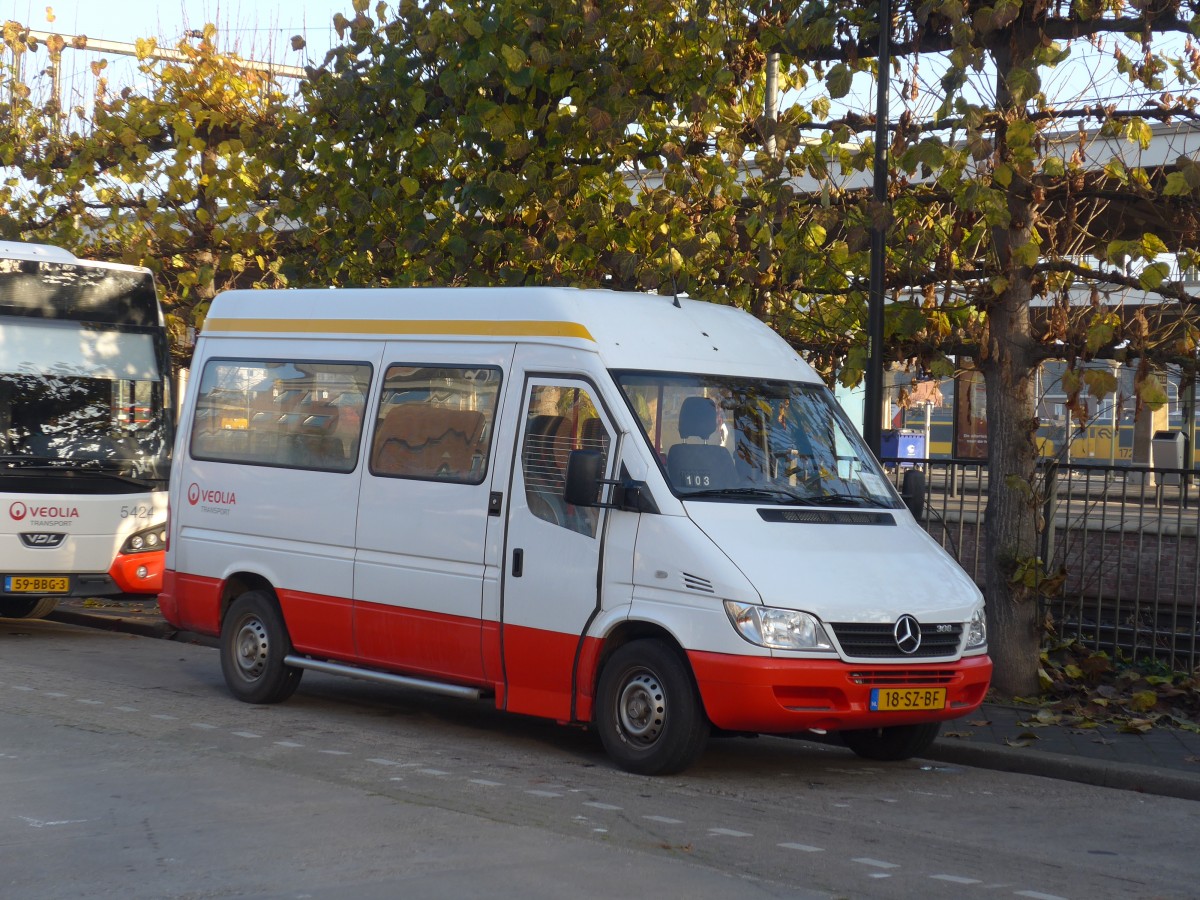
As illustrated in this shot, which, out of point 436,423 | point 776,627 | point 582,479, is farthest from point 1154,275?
point 436,423

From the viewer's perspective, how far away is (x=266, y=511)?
1085 centimetres

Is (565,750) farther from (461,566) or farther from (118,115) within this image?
(118,115)

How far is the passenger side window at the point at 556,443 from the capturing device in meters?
9.02

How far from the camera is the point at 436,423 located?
9.89 meters

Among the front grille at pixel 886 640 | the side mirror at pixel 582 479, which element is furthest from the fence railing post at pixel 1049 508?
the side mirror at pixel 582 479

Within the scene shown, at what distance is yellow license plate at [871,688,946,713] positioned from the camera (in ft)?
27.6

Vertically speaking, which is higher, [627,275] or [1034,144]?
[1034,144]

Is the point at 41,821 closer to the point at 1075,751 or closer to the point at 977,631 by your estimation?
the point at 977,631

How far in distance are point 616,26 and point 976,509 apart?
4.79 m

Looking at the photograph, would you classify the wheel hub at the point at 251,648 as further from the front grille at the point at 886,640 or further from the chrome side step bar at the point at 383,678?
the front grille at the point at 886,640

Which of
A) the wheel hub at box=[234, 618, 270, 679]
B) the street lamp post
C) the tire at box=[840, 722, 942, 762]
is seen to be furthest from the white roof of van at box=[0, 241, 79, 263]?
the tire at box=[840, 722, 942, 762]

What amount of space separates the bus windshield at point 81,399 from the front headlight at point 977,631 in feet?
27.2

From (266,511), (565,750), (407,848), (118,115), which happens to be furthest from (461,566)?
(118,115)

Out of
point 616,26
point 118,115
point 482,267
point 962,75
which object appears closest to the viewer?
point 962,75
